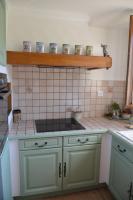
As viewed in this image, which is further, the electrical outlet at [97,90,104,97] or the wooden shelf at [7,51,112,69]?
the electrical outlet at [97,90,104,97]

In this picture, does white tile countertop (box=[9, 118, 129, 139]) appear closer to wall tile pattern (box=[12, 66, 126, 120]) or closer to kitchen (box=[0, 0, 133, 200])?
kitchen (box=[0, 0, 133, 200])

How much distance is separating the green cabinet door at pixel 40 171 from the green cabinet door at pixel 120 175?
60 cm

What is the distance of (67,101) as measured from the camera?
7.45ft

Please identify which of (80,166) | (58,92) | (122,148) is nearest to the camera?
(122,148)

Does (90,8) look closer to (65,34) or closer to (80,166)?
(65,34)

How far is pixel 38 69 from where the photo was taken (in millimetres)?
2125

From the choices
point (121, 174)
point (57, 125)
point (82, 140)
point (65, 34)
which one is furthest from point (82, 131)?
point (65, 34)

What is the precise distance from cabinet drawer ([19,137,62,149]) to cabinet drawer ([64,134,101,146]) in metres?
0.09

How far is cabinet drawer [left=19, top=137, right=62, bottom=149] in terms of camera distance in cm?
166

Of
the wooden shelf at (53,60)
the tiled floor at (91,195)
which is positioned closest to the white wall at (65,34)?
the wooden shelf at (53,60)

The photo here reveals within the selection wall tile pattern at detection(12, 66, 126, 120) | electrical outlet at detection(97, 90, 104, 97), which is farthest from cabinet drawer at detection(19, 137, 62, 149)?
electrical outlet at detection(97, 90, 104, 97)

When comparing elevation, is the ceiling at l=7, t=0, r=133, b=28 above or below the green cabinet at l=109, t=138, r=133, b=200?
above

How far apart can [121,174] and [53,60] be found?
1.37 meters

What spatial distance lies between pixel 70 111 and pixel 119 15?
1.34 meters
